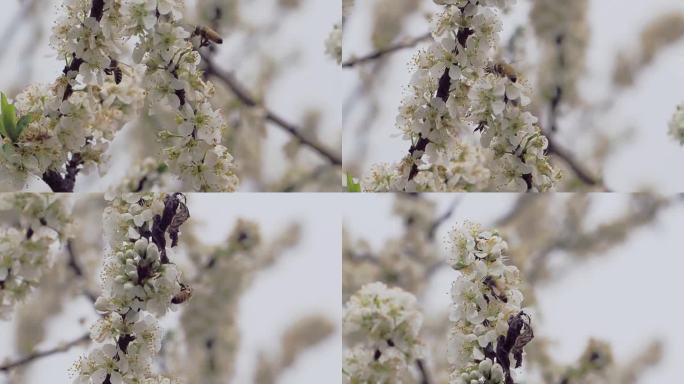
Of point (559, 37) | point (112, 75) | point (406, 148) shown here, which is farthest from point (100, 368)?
point (559, 37)

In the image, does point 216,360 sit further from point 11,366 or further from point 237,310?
point 11,366

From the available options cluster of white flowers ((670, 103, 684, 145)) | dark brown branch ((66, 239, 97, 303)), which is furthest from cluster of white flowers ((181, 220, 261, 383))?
cluster of white flowers ((670, 103, 684, 145))

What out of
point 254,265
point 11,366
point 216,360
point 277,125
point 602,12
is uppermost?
point 602,12

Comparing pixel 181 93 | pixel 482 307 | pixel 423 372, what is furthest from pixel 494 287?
pixel 181 93

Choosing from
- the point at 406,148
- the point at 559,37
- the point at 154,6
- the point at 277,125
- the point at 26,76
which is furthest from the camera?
the point at 559,37

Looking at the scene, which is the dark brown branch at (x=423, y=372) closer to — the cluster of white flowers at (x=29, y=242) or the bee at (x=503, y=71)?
the bee at (x=503, y=71)

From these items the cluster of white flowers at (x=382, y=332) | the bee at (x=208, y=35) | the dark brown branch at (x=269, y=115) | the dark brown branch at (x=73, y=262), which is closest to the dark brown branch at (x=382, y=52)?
the dark brown branch at (x=269, y=115)
